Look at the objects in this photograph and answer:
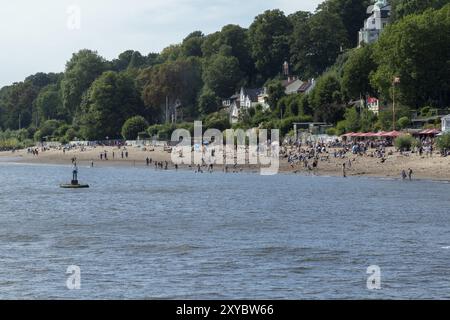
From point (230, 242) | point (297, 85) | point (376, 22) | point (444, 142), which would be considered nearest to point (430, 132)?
point (444, 142)

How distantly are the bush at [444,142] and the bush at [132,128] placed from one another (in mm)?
69237

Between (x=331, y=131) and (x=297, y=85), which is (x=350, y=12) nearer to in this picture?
(x=297, y=85)

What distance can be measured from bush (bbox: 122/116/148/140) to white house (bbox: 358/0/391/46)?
34.4 meters

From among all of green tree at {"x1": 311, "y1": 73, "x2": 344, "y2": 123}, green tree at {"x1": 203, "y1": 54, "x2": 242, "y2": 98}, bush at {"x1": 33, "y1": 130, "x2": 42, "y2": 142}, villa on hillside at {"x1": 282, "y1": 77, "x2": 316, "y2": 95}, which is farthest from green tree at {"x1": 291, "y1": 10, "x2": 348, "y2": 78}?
bush at {"x1": 33, "y1": 130, "x2": 42, "y2": 142}

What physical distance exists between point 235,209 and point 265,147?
48197mm

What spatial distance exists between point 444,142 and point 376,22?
7374cm

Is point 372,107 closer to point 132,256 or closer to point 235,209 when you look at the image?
point 235,209

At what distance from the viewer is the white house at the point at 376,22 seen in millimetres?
143000

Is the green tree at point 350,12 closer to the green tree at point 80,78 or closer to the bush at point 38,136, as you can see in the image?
the green tree at point 80,78

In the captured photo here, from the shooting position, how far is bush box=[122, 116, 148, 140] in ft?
456

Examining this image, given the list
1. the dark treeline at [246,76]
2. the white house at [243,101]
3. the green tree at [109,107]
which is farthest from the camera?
the green tree at [109,107]

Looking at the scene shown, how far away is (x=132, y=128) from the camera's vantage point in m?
139

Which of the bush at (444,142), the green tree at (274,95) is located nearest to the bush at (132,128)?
the green tree at (274,95)
